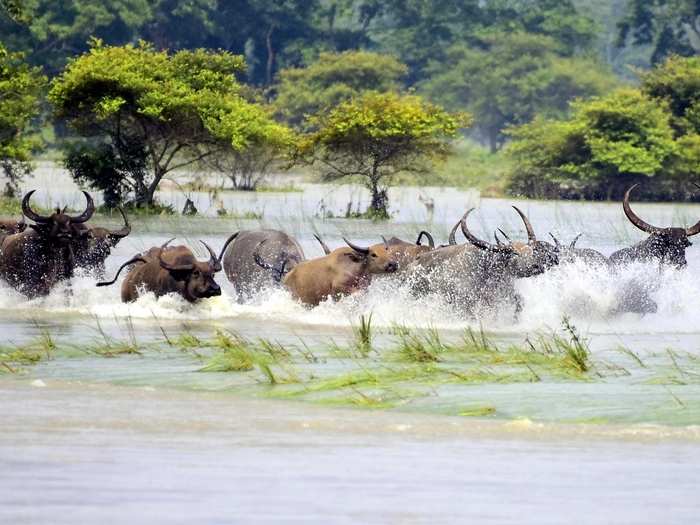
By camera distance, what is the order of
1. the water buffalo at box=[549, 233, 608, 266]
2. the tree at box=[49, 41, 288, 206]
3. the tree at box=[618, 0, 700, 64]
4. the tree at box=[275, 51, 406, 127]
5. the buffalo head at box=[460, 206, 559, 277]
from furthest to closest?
the tree at box=[618, 0, 700, 64]
the tree at box=[275, 51, 406, 127]
the tree at box=[49, 41, 288, 206]
the water buffalo at box=[549, 233, 608, 266]
the buffalo head at box=[460, 206, 559, 277]

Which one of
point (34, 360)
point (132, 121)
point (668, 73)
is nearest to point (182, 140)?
point (132, 121)

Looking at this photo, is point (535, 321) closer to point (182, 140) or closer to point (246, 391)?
point (246, 391)

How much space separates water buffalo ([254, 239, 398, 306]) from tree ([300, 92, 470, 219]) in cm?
1734

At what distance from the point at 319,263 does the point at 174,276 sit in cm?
157

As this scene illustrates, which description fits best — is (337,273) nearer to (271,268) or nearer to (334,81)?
(271,268)

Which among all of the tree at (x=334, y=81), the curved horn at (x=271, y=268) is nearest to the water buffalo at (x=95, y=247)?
the curved horn at (x=271, y=268)

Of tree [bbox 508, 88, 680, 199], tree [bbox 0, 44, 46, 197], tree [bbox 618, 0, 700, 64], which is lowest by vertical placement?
tree [bbox 508, 88, 680, 199]

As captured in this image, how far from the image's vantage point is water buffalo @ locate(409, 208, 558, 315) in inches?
670

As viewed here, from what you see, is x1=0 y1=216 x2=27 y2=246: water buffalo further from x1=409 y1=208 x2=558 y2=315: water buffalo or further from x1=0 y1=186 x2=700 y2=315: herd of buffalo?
x1=409 y1=208 x2=558 y2=315: water buffalo

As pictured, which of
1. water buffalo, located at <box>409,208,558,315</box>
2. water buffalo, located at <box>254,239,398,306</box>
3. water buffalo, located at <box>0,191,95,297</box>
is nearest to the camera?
water buffalo, located at <box>409,208,558,315</box>

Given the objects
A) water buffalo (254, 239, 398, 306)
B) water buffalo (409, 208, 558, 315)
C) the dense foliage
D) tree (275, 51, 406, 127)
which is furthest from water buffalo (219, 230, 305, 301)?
tree (275, 51, 406, 127)

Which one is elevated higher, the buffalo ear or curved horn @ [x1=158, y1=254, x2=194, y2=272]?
the buffalo ear

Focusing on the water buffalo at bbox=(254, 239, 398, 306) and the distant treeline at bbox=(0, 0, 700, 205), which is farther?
the distant treeline at bbox=(0, 0, 700, 205)

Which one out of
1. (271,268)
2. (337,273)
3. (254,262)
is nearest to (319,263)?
(337,273)
